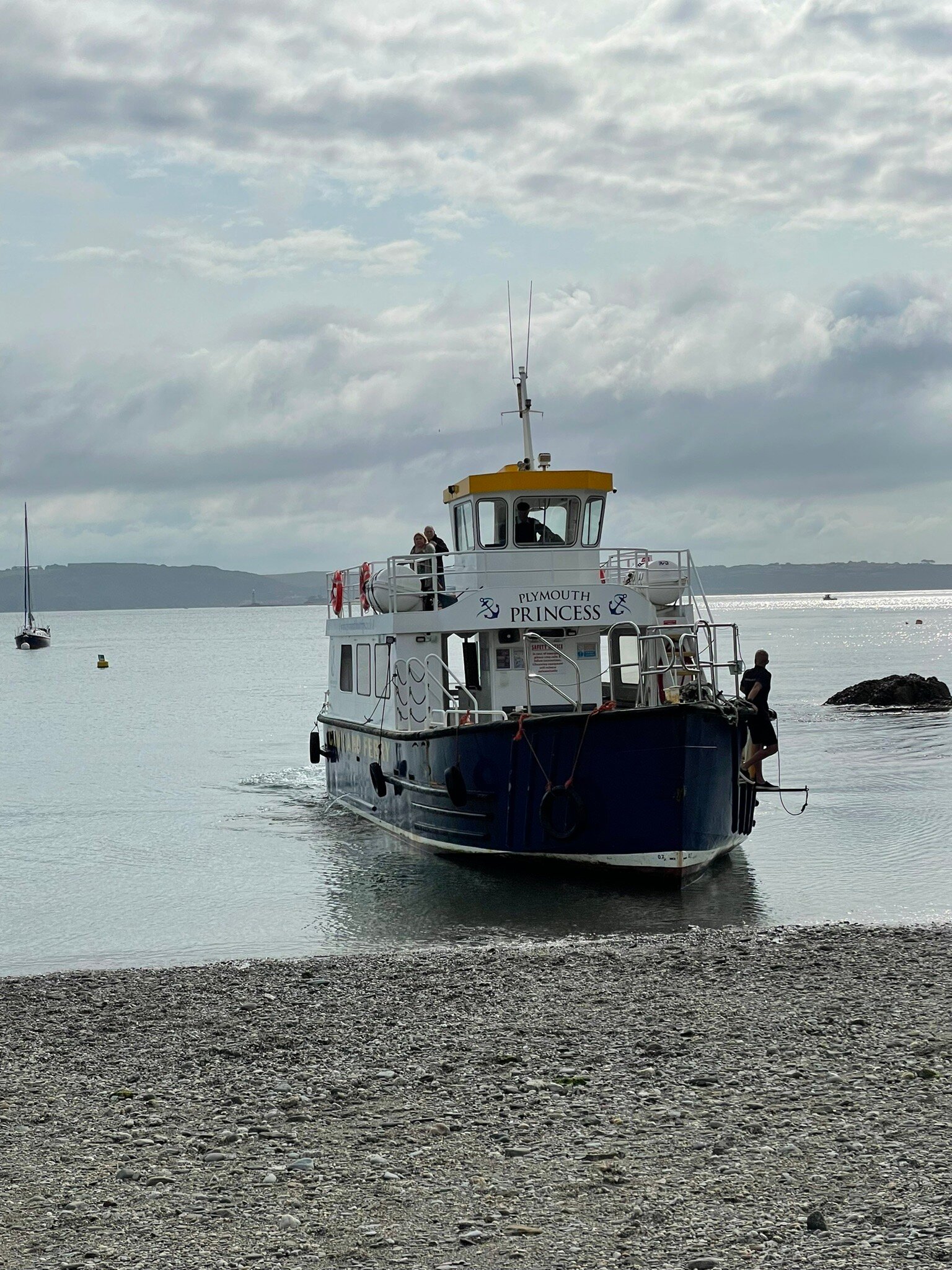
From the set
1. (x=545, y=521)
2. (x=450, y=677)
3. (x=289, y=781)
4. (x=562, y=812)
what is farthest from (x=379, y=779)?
(x=289, y=781)

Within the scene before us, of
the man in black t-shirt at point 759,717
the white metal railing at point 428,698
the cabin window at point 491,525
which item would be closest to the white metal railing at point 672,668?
the man in black t-shirt at point 759,717

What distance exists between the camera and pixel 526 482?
1805 cm

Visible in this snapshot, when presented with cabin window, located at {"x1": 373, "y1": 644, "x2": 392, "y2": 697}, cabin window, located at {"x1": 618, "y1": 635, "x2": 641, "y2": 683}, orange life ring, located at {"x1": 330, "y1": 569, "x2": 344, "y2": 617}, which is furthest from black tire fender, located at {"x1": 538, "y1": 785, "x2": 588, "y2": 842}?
orange life ring, located at {"x1": 330, "y1": 569, "x2": 344, "y2": 617}

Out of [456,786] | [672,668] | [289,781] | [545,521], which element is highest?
[545,521]

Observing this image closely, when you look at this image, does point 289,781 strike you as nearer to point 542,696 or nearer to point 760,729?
point 542,696

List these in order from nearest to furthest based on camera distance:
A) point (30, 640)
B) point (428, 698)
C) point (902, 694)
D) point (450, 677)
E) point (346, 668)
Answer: point (450, 677), point (428, 698), point (346, 668), point (902, 694), point (30, 640)

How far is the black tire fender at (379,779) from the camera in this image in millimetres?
19109

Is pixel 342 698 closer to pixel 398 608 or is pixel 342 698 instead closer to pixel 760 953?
pixel 398 608

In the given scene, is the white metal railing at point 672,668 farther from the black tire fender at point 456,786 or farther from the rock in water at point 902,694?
the rock in water at point 902,694

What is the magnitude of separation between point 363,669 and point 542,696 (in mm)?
3847

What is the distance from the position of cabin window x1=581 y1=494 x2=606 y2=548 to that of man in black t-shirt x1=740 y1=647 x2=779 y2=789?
2840mm

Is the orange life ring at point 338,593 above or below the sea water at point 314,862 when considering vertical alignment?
above

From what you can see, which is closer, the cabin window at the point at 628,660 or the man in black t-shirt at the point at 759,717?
the cabin window at the point at 628,660

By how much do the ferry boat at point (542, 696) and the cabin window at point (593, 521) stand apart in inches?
1.0
